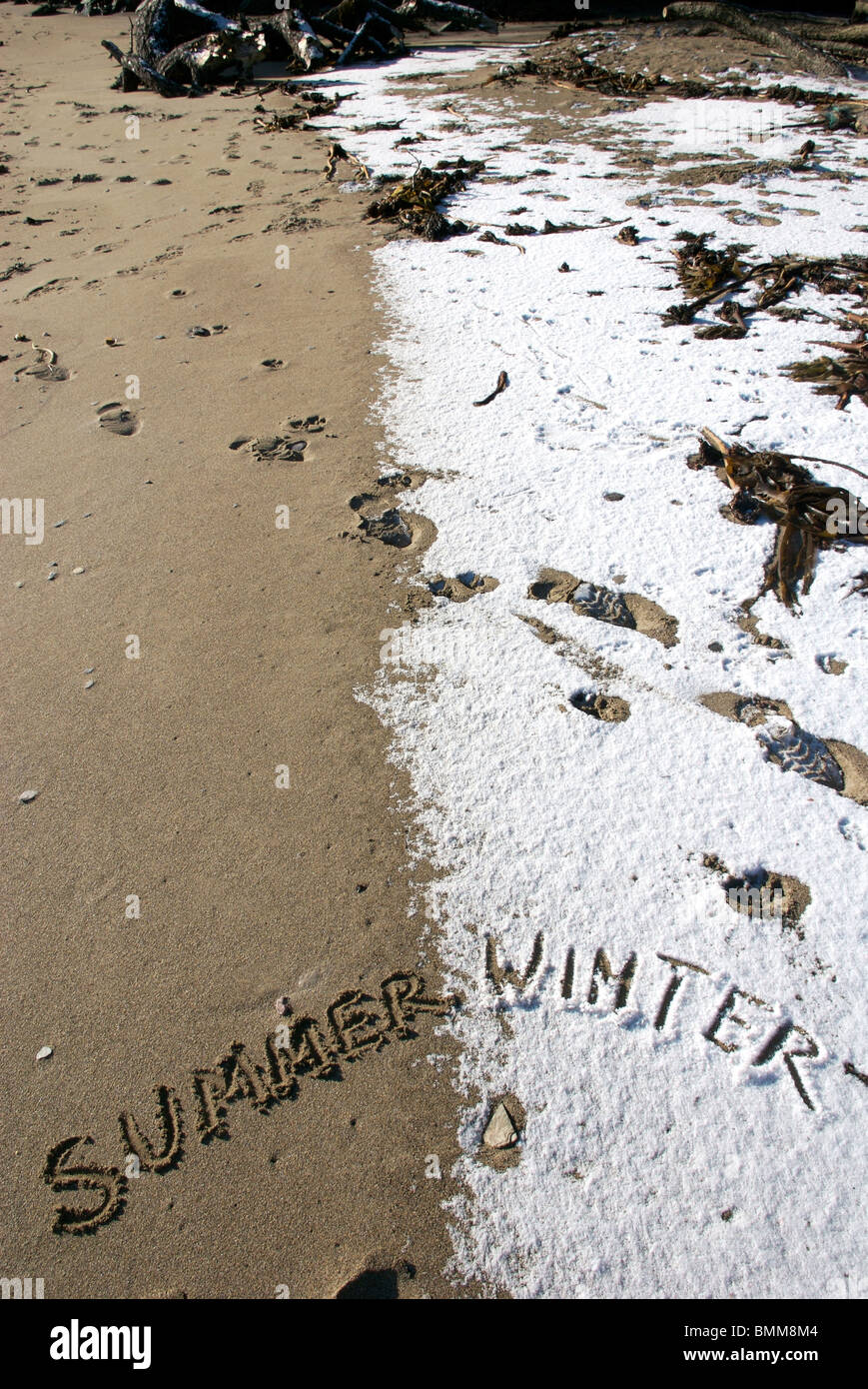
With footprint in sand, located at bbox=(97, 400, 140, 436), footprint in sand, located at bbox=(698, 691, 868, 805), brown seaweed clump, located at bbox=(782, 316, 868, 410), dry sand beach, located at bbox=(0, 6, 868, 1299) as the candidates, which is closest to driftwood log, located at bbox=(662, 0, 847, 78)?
dry sand beach, located at bbox=(0, 6, 868, 1299)

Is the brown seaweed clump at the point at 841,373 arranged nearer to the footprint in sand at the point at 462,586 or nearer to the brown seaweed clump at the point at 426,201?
the footprint in sand at the point at 462,586

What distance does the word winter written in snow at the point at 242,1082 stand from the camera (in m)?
1.66

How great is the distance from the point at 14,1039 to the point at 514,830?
1340mm

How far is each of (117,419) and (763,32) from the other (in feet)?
29.3

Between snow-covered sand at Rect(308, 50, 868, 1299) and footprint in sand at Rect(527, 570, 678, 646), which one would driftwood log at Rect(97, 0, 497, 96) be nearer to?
snow-covered sand at Rect(308, 50, 868, 1299)

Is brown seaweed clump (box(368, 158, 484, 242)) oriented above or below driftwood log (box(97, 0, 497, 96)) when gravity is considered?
below

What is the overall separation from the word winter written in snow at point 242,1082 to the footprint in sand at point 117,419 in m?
3.01

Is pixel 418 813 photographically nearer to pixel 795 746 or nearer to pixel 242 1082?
pixel 242 1082

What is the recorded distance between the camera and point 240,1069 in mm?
1794

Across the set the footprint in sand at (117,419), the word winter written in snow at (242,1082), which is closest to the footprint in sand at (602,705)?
the word winter written in snow at (242,1082)

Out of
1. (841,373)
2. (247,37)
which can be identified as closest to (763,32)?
(247,37)
